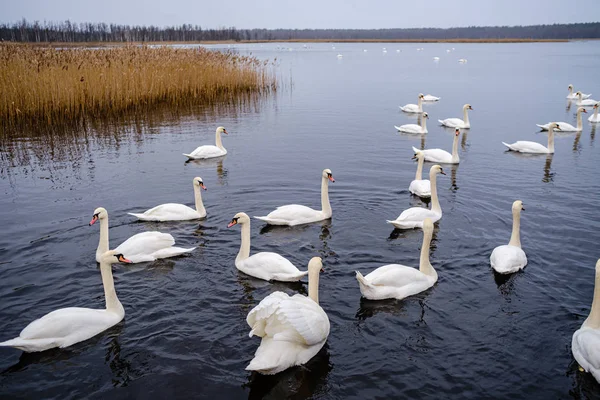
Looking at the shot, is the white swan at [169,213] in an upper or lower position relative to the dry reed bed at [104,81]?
lower

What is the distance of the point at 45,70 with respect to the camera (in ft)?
65.5

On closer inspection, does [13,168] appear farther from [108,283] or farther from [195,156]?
[108,283]

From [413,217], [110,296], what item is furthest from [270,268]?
[413,217]

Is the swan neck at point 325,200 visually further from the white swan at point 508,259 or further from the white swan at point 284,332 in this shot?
the white swan at point 284,332

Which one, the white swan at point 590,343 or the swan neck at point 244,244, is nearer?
the white swan at point 590,343

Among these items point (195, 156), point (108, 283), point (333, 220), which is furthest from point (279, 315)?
point (195, 156)

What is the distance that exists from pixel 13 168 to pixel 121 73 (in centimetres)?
968

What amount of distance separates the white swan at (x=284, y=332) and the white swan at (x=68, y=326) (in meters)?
2.06

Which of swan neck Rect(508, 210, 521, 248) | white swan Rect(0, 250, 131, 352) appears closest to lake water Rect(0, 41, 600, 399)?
white swan Rect(0, 250, 131, 352)

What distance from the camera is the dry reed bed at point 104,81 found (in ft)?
64.8

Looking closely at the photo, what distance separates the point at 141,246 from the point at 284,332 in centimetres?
389

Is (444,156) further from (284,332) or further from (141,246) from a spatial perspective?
(284,332)

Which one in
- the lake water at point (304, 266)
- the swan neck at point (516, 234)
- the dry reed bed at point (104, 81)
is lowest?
the lake water at point (304, 266)

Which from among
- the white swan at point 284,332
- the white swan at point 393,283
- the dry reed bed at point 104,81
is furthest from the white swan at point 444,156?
the dry reed bed at point 104,81
